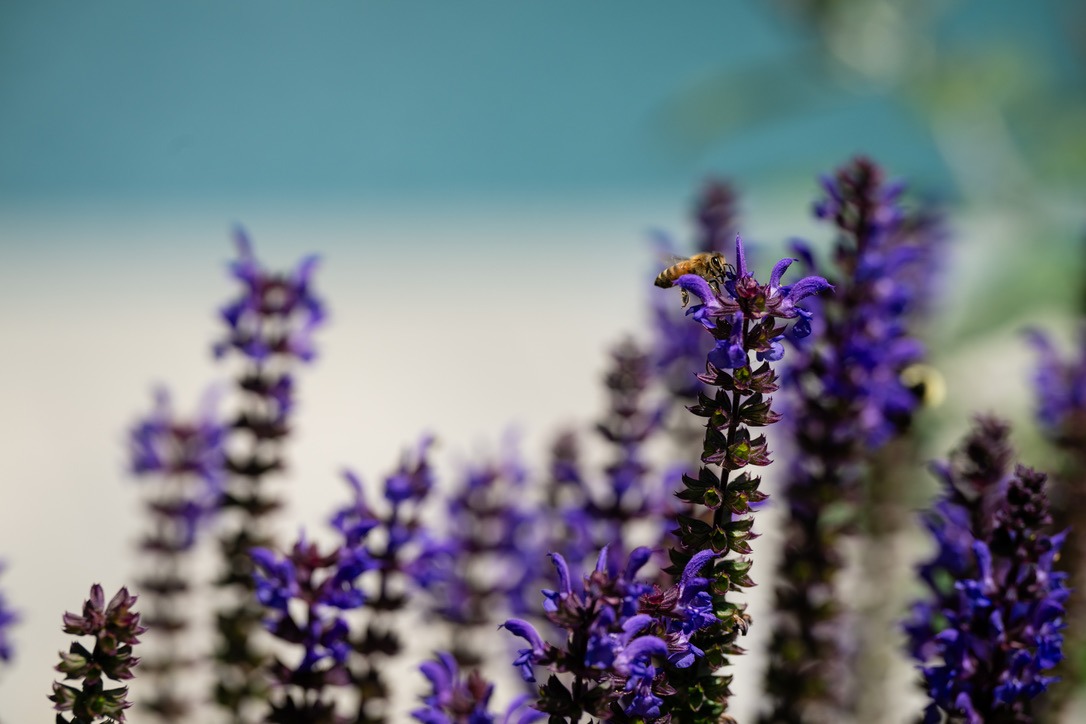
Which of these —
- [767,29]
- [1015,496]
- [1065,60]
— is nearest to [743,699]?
[1015,496]

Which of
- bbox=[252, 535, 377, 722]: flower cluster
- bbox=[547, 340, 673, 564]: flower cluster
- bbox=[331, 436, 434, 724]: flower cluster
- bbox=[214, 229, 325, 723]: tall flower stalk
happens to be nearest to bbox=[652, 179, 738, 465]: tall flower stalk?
bbox=[547, 340, 673, 564]: flower cluster

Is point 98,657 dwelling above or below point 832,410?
below

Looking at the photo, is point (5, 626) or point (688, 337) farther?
point (688, 337)

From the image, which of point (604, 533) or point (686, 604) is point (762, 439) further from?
point (604, 533)

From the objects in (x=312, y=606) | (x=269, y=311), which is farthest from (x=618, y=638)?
(x=269, y=311)

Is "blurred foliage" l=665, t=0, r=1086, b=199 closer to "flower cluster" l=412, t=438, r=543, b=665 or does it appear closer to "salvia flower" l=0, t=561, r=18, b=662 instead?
"flower cluster" l=412, t=438, r=543, b=665

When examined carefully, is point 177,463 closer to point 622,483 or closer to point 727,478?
point 622,483
